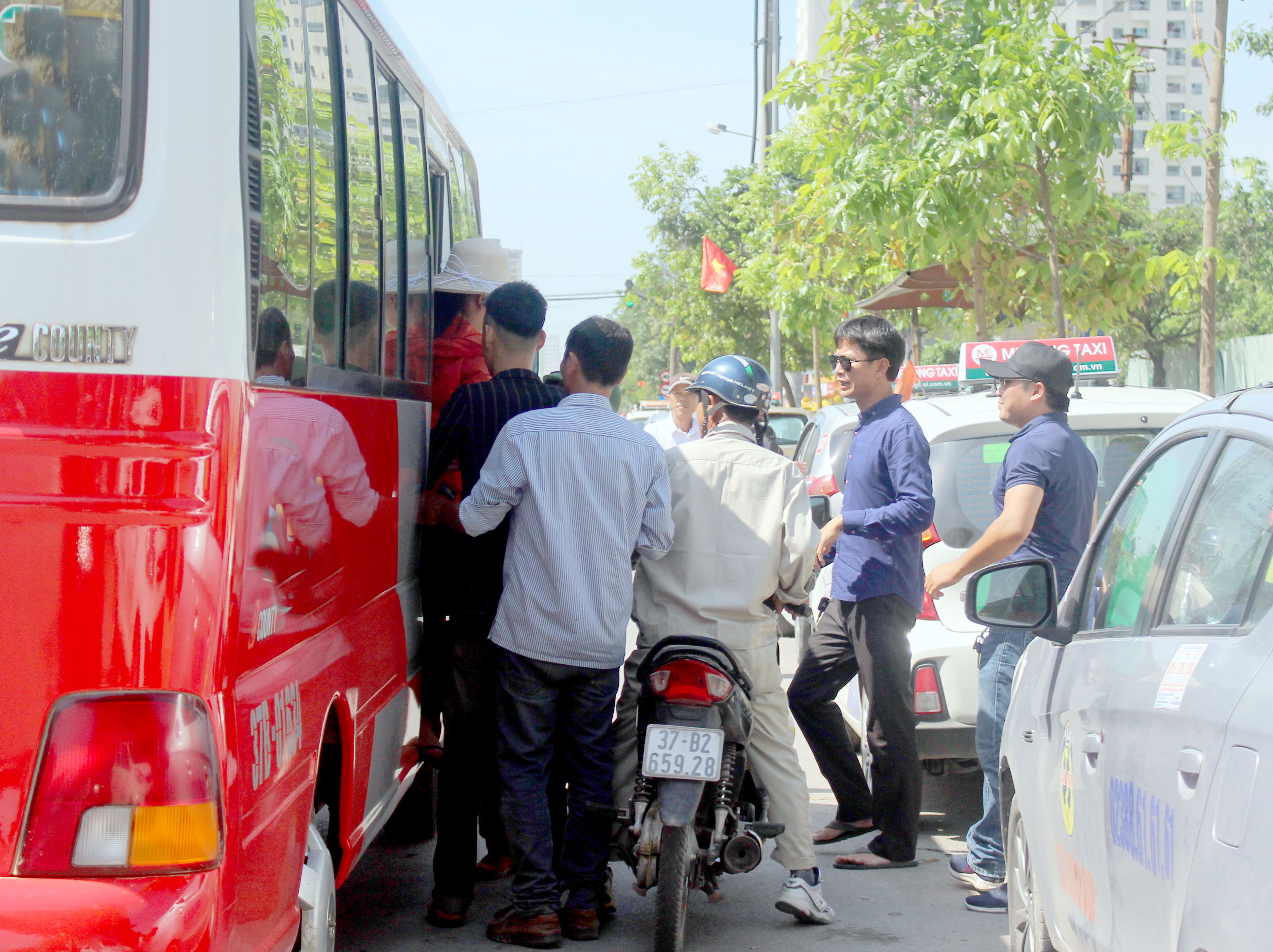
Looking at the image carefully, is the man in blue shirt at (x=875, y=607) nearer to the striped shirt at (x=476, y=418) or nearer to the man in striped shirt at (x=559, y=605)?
the man in striped shirt at (x=559, y=605)

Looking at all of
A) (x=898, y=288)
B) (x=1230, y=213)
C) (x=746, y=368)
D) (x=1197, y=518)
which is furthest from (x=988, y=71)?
(x=1230, y=213)

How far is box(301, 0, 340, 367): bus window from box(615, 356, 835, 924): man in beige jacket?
1.47 meters

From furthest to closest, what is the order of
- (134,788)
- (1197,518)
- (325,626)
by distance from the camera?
(325,626) → (1197,518) → (134,788)

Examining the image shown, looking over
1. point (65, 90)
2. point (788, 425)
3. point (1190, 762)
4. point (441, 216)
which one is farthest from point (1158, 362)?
point (65, 90)

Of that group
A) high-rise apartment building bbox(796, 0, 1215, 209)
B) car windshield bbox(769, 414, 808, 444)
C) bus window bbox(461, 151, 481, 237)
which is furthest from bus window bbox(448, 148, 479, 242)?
high-rise apartment building bbox(796, 0, 1215, 209)

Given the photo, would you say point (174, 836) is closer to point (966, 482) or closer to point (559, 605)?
point (559, 605)

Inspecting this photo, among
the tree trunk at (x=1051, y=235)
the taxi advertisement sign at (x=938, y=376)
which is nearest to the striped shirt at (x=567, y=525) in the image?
the taxi advertisement sign at (x=938, y=376)

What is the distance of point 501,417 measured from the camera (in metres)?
4.69

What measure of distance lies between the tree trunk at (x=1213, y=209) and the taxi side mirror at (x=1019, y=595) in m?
7.43

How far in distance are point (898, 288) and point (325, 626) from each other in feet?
39.2

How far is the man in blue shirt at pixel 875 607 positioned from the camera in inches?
199

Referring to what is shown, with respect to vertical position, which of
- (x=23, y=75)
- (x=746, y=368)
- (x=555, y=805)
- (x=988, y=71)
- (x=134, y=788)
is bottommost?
(x=555, y=805)

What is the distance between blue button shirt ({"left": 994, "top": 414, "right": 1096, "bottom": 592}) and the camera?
4.82 meters

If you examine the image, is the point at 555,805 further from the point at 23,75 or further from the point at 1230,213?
the point at 1230,213
